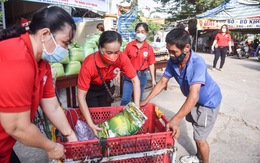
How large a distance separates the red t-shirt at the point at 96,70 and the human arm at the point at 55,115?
0.47 m

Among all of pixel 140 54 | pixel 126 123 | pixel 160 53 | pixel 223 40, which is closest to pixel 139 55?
pixel 140 54

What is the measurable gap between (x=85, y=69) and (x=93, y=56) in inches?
6.6

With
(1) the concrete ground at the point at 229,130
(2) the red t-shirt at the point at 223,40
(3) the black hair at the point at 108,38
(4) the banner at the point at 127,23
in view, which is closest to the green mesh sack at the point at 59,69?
(1) the concrete ground at the point at 229,130

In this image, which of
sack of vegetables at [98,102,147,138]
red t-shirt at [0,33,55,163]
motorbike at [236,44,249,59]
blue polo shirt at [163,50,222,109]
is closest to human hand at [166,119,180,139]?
sack of vegetables at [98,102,147,138]

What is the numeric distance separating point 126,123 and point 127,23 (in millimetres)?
7095

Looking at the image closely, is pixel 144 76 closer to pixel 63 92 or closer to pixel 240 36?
pixel 63 92

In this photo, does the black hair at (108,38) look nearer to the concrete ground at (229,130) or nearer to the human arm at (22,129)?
the human arm at (22,129)

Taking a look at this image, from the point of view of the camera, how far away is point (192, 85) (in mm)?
1798

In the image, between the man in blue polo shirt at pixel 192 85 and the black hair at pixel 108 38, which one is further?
the black hair at pixel 108 38

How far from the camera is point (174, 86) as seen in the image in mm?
5703

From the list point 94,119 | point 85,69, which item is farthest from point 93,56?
point 94,119

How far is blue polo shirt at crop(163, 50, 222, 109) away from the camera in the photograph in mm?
1812

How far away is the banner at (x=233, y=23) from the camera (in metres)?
12.8

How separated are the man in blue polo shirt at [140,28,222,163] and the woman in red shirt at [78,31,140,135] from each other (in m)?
0.44
